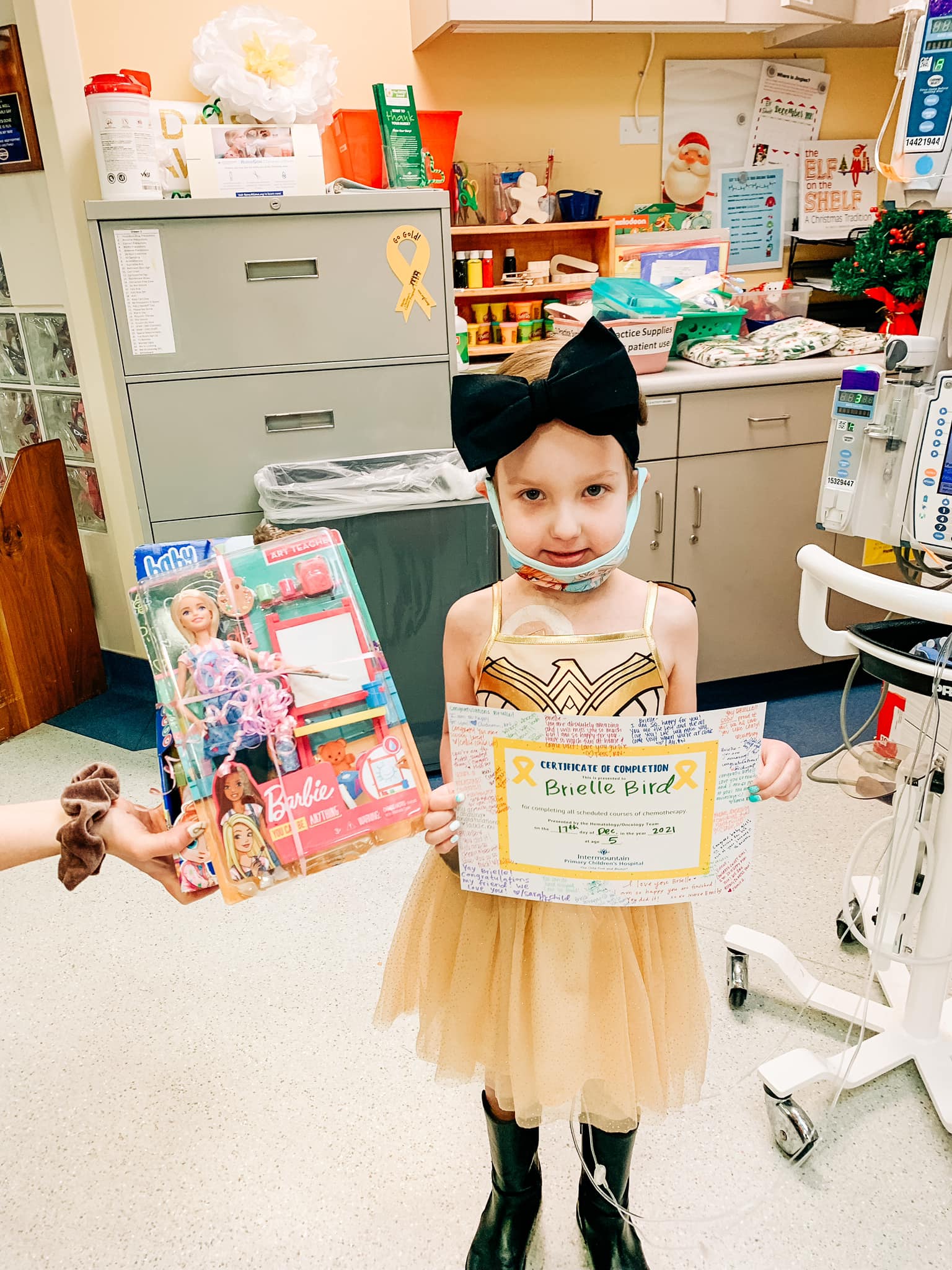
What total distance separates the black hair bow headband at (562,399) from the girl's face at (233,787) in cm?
38

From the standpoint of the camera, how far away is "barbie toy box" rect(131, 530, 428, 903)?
0.81m

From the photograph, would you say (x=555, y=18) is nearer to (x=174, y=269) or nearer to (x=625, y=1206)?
(x=174, y=269)

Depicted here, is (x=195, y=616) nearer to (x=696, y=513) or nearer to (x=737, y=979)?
(x=737, y=979)

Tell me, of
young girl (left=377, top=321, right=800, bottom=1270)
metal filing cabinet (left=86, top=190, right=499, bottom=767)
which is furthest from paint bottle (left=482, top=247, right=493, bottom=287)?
young girl (left=377, top=321, right=800, bottom=1270)

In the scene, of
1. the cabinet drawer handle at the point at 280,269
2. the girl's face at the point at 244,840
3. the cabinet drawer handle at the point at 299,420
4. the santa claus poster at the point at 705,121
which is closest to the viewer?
the girl's face at the point at 244,840

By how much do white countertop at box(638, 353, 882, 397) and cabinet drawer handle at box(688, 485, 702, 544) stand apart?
0.27m

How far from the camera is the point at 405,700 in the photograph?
7.82ft

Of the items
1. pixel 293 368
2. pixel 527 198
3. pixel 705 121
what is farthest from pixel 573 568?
pixel 705 121

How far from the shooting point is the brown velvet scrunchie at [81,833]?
0.87m

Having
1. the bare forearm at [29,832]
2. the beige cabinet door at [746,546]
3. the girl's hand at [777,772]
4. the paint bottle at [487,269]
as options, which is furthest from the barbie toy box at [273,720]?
the paint bottle at [487,269]

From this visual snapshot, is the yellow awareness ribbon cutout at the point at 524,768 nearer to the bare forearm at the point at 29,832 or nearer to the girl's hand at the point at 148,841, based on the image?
the girl's hand at the point at 148,841

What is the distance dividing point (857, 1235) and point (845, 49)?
3.29 m

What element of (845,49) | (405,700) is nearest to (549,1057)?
(405,700)

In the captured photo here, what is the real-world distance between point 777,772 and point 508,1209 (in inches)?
29.1
